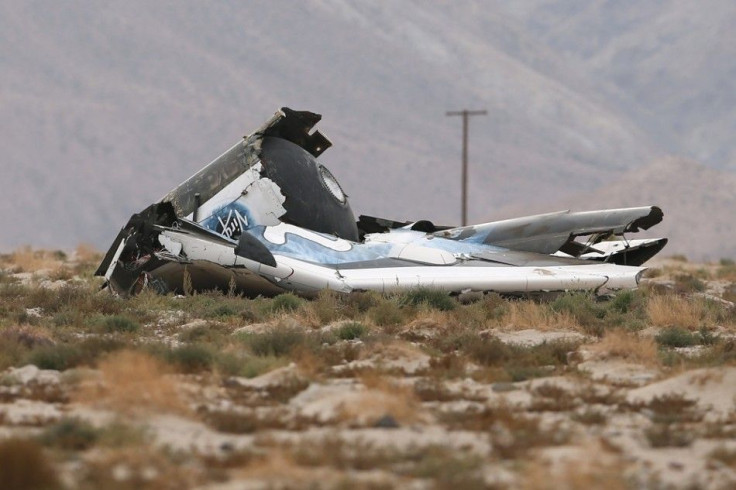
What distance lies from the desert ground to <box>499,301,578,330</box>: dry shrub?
0.11ft

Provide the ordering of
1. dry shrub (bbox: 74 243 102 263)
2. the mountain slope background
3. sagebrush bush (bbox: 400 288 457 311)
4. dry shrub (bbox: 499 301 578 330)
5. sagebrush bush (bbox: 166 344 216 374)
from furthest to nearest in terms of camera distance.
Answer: the mountain slope background, dry shrub (bbox: 74 243 102 263), sagebrush bush (bbox: 400 288 457 311), dry shrub (bbox: 499 301 578 330), sagebrush bush (bbox: 166 344 216 374)

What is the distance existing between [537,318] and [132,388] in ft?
28.1

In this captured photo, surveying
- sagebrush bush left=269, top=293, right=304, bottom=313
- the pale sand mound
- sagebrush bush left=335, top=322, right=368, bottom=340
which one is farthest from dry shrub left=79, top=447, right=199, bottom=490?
sagebrush bush left=269, top=293, right=304, bottom=313

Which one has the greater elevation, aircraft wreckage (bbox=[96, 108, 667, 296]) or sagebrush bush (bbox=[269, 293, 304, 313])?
aircraft wreckage (bbox=[96, 108, 667, 296])

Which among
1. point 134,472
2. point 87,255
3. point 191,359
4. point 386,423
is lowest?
point 134,472

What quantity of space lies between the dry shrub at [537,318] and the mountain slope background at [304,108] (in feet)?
356

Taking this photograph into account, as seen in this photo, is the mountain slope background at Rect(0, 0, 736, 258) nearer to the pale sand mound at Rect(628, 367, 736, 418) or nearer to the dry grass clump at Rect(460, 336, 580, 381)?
the dry grass clump at Rect(460, 336, 580, 381)

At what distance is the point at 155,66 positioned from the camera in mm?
159250

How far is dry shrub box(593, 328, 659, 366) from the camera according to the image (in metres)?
16.7

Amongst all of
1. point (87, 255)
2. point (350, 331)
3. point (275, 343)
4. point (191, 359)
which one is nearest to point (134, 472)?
point (191, 359)

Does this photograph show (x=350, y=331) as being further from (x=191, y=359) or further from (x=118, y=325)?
(x=191, y=359)

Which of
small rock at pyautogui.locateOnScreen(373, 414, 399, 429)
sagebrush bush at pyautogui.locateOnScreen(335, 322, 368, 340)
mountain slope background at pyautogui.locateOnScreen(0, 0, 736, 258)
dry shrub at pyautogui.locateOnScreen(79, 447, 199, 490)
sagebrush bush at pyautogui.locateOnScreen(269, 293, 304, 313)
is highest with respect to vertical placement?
mountain slope background at pyautogui.locateOnScreen(0, 0, 736, 258)

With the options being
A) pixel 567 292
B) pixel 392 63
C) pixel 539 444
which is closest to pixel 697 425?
pixel 539 444

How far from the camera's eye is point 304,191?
25.6 metres
